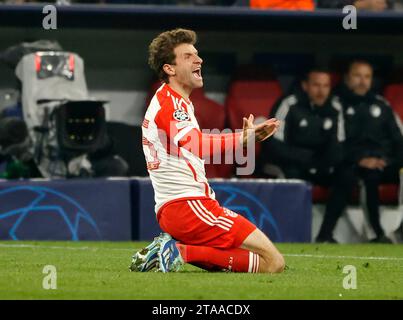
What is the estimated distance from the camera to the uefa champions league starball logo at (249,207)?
13586 mm

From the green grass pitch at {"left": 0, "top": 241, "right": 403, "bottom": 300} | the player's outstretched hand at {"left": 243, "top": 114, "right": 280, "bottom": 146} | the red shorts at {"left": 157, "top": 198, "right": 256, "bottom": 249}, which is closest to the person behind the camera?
the green grass pitch at {"left": 0, "top": 241, "right": 403, "bottom": 300}

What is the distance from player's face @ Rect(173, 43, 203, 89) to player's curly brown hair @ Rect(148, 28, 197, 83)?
5 cm

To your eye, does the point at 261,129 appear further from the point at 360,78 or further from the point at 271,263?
the point at 360,78

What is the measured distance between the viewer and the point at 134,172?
50.0 ft

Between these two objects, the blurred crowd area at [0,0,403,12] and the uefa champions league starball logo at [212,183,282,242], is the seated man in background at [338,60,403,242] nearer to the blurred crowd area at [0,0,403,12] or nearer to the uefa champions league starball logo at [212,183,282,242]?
the blurred crowd area at [0,0,403,12]

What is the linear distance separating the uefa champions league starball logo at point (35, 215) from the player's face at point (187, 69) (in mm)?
4676

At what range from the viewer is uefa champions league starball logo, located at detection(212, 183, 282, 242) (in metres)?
13.6

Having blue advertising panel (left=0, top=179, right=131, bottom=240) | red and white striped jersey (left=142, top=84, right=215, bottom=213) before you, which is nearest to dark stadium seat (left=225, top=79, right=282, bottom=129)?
blue advertising panel (left=0, top=179, right=131, bottom=240)

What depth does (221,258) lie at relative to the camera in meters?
8.62

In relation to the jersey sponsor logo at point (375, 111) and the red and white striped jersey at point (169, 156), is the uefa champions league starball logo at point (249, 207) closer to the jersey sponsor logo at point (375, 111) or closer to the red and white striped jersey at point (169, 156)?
the jersey sponsor logo at point (375, 111)

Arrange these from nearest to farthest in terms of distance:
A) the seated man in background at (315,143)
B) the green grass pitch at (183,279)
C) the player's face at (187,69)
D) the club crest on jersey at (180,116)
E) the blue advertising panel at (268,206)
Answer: the green grass pitch at (183,279), the club crest on jersey at (180,116), the player's face at (187,69), the blue advertising panel at (268,206), the seated man in background at (315,143)

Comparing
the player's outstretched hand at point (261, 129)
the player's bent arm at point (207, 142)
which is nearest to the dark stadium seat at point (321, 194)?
the player's bent arm at point (207, 142)
